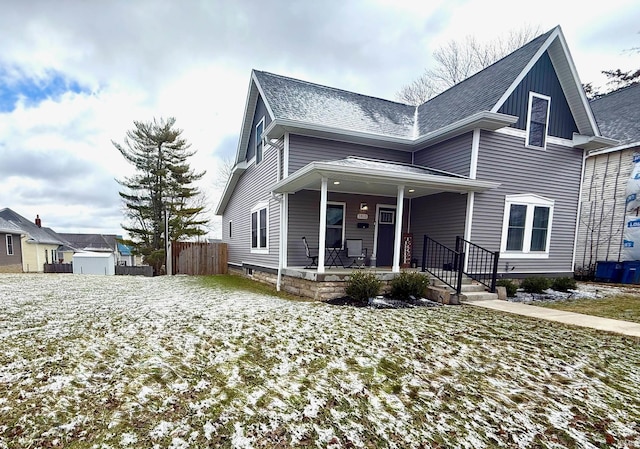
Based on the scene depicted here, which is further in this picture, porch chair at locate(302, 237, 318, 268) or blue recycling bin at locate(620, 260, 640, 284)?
blue recycling bin at locate(620, 260, 640, 284)

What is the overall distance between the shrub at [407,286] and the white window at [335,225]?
258 centimetres

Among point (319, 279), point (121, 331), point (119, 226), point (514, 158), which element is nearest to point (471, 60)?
point (514, 158)

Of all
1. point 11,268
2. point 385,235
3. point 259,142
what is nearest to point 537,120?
point 385,235

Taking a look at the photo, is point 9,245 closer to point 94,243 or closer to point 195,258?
point 195,258

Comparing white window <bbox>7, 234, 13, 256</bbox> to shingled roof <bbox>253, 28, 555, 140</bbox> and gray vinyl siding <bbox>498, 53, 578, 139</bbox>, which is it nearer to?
shingled roof <bbox>253, 28, 555, 140</bbox>

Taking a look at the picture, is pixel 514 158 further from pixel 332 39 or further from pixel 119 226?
→ pixel 119 226

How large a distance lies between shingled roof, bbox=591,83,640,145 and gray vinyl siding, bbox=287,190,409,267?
10.8 m

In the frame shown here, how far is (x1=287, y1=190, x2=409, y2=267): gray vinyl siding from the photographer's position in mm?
8203

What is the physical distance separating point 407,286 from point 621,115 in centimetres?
1358

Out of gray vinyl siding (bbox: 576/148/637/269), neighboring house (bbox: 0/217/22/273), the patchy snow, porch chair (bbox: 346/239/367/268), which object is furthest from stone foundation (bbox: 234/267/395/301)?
neighboring house (bbox: 0/217/22/273)

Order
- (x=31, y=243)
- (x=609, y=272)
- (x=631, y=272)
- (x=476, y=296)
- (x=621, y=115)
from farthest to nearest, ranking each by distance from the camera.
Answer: (x=31, y=243) → (x=621, y=115) → (x=609, y=272) → (x=631, y=272) → (x=476, y=296)

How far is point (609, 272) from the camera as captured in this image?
10922 mm

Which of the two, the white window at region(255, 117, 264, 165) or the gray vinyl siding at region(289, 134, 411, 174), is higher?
the white window at region(255, 117, 264, 165)

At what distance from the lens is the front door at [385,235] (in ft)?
30.1
